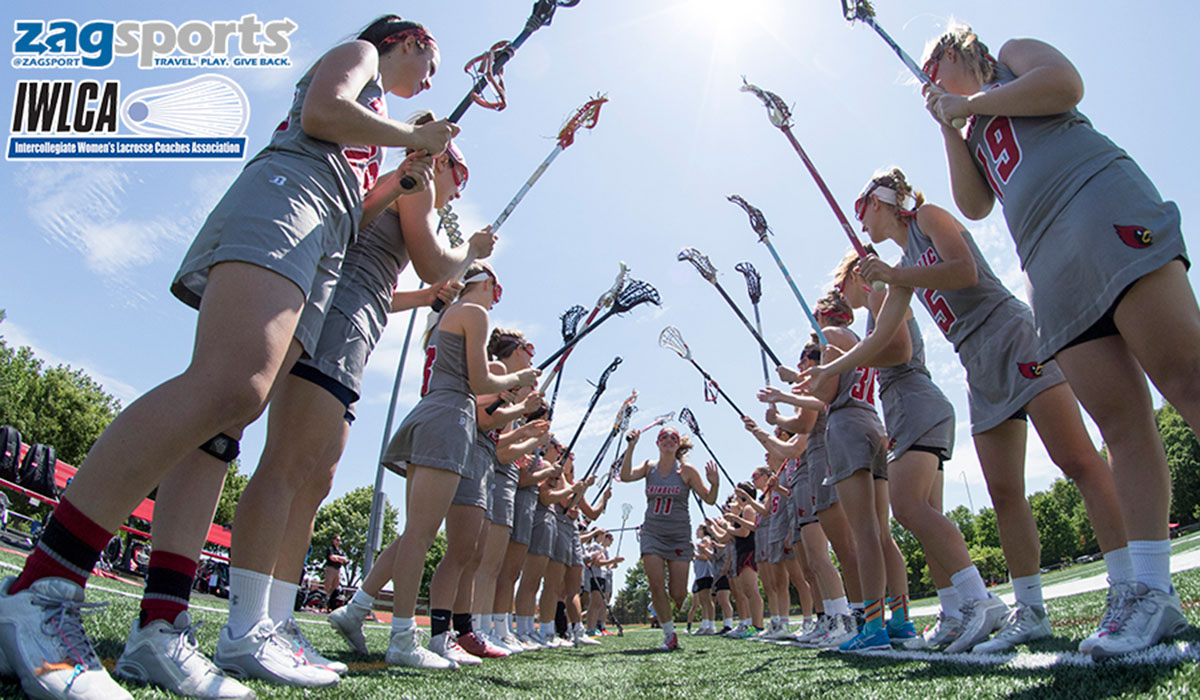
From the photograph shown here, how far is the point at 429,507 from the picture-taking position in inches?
155

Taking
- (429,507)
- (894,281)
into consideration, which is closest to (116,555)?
(429,507)

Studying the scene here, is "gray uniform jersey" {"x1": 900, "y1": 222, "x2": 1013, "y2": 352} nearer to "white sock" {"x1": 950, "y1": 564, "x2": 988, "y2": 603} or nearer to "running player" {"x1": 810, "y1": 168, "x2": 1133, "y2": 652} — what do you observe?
"running player" {"x1": 810, "y1": 168, "x2": 1133, "y2": 652}

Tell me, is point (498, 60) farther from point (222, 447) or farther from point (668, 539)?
point (668, 539)

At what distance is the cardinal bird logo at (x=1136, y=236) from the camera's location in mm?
2059

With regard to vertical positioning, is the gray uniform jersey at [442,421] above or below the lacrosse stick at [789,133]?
below

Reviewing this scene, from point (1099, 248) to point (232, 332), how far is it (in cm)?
280

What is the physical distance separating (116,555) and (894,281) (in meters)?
19.0

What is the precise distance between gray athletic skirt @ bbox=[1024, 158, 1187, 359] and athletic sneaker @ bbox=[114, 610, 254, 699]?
2.93 m

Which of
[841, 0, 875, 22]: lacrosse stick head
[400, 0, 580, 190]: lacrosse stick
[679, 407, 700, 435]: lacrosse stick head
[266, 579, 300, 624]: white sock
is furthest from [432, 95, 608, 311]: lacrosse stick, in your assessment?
[679, 407, 700, 435]: lacrosse stick head

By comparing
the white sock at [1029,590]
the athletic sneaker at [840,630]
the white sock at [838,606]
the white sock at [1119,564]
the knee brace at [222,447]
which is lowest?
the athletic sneaker at [840,630]

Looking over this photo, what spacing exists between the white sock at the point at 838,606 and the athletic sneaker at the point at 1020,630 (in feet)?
12.0

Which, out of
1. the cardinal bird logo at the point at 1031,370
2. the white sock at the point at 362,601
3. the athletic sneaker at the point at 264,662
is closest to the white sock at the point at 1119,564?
the cardinal bird logo at the point at 1031,370

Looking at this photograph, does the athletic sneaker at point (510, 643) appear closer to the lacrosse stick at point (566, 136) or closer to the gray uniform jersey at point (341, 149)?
the lacrosse stick at point (566, 136)

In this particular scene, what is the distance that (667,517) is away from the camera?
8.90m
